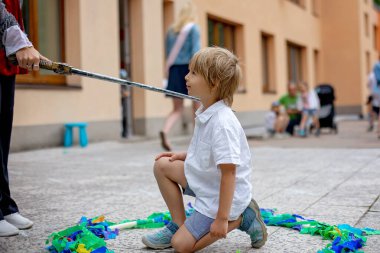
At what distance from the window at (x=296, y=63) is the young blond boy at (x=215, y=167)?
18649 millimetres

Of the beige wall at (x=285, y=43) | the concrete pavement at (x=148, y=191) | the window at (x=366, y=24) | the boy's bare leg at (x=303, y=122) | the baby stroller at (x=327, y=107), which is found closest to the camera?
the concrete pavement at (x=148, y=191)

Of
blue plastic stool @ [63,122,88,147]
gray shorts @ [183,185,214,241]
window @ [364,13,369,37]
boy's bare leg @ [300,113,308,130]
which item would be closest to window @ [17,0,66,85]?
blue plastic stool @ [63,122,88,147]

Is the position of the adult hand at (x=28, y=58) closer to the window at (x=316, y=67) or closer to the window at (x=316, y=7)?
the window at (x=316, y=7)

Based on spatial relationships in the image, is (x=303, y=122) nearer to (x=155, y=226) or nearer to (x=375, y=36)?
(x=155, y=226)

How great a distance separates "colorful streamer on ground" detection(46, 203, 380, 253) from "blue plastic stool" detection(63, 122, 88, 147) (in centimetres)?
554

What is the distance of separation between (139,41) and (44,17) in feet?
8.44

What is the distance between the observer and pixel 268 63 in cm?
1875

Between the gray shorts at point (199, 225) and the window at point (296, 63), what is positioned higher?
the window at point (296, 63)

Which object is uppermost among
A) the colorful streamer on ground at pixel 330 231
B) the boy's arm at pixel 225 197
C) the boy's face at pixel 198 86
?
the boy's face at pixel 198 86

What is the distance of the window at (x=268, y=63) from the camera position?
60.8ft

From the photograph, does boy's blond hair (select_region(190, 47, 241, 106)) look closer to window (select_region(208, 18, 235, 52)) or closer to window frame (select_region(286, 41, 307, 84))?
window (select_region(208, 18, 235, 52))

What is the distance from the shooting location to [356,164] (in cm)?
612

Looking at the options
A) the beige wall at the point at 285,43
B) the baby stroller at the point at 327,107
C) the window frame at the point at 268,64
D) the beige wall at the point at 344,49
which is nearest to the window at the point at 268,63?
the window frame at the point at 268,64

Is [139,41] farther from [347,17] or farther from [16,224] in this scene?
[347,17]
